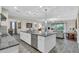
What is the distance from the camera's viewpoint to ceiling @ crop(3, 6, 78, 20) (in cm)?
149

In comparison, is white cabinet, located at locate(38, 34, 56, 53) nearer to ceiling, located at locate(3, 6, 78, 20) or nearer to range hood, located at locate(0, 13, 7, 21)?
ceiling, located at locate(3, 6, 78, 20)

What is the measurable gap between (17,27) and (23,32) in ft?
0.58

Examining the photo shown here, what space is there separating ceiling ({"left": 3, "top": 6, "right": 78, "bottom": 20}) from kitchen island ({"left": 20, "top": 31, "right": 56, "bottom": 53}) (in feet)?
1.23

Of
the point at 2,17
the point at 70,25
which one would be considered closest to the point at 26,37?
the point at 2,17

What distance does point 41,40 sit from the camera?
161cm

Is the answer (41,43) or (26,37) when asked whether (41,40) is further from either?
(26,37)

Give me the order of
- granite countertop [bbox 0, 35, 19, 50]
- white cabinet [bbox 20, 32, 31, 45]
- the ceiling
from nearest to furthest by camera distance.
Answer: granite countertop [bbox 0, 35, 19, 50], the ceiling, white cabinet [bbox 20, 32, 31, 45]

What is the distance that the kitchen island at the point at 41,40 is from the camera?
1547 mm

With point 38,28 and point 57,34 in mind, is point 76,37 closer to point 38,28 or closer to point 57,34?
point 57,34

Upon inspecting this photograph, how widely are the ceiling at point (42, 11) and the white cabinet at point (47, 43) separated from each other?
418 mm

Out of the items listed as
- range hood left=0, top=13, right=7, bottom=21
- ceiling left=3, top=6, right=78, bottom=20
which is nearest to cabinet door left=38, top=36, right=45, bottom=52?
ceiling left=3, top=6, right=78, bottom=20
